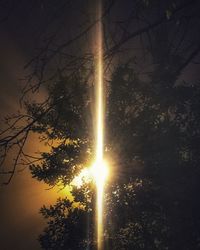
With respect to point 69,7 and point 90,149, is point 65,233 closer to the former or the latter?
point 90,149

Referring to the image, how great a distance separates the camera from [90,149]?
69.0ft

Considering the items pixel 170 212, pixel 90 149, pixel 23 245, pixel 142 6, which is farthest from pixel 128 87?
pixel 23 245

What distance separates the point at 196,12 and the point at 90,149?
16.5m

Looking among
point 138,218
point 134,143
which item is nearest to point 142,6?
point 138,218

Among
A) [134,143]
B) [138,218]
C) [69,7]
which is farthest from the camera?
[134,143]

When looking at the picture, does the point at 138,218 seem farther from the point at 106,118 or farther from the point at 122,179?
the point at 106,118

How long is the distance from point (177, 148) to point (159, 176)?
2.20 meters

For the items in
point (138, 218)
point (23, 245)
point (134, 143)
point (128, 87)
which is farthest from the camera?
point (23, 245)

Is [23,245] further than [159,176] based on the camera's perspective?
Yes

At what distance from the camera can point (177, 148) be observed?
2092 cm

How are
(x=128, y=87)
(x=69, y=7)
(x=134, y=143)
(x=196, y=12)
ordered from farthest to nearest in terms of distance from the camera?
(x=128, y=87) → (x=134, y=143) → (x=196, y=12) → (x=69, y=7)

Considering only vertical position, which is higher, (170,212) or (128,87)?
(128,87)

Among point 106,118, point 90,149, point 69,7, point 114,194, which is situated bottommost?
point 69,7

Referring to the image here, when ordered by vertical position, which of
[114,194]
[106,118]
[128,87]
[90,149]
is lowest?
[114,194]
